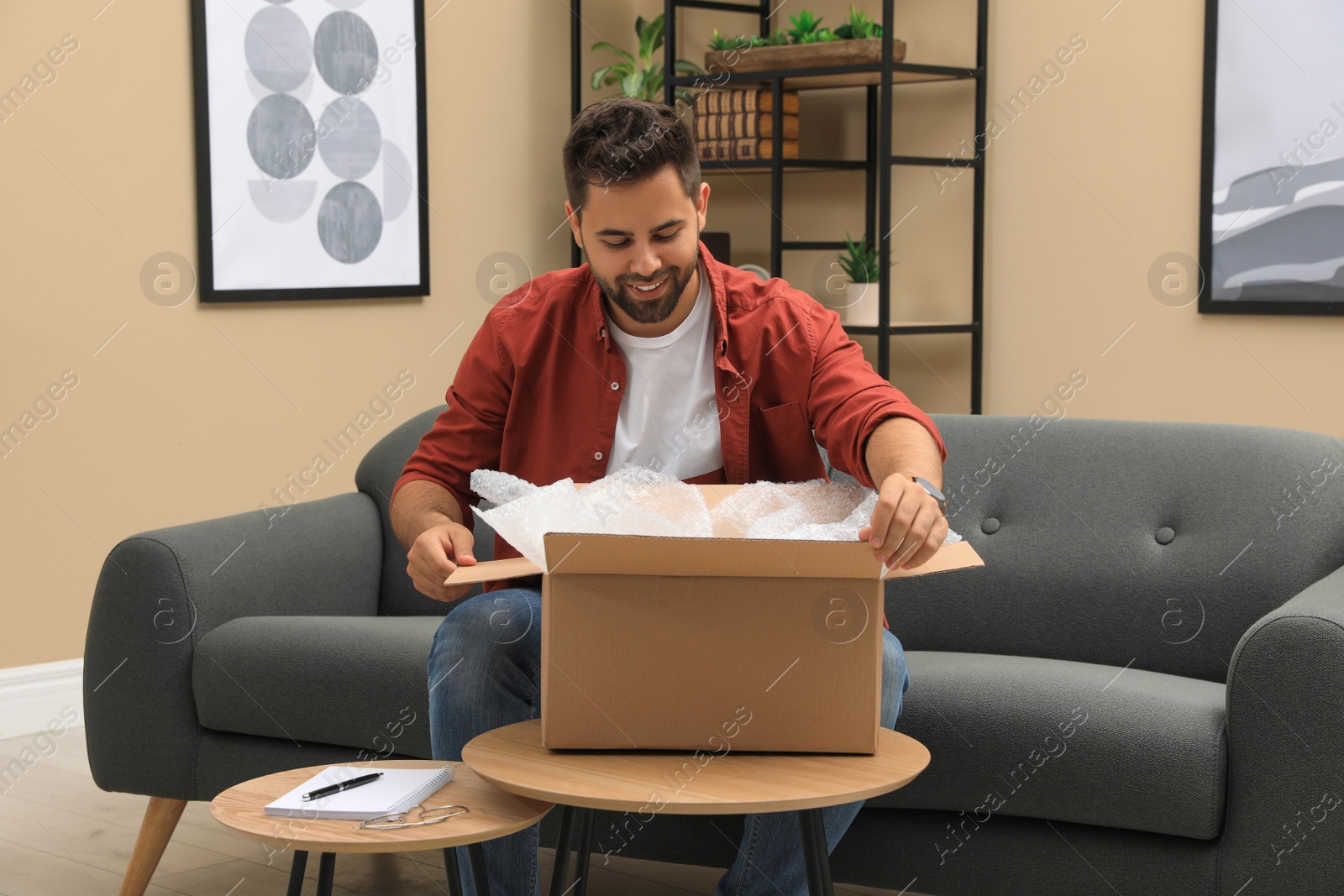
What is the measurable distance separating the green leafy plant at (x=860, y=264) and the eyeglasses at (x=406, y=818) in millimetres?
2694

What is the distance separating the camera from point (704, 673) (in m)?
1.28

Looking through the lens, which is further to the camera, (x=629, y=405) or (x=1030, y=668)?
(x=1030, y=668)

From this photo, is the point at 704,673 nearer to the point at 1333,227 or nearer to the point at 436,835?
the point at 436,835

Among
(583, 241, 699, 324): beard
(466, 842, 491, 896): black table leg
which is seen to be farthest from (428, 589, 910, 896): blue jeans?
(583, 241, 699, 324): beard

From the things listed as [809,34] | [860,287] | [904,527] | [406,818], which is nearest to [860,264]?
[860,287]

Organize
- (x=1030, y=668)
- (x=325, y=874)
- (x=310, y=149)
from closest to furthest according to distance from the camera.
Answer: (x=325, y=874), (x=1030, y=668), (x=310, y=149)

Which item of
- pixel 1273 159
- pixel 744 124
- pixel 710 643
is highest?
pixel 744 124

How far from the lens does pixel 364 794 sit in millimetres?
1340

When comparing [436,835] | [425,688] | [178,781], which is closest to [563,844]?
[436,835]

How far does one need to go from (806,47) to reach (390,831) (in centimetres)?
297

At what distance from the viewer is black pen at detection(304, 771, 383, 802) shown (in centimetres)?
135

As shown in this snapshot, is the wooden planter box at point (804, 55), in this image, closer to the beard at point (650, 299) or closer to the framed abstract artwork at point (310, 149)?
the framed abstract artwork at point (310, 149)

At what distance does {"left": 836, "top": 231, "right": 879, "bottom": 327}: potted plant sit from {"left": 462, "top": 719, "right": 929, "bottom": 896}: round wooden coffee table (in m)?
2.46

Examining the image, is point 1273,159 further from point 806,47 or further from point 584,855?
point 584,855
